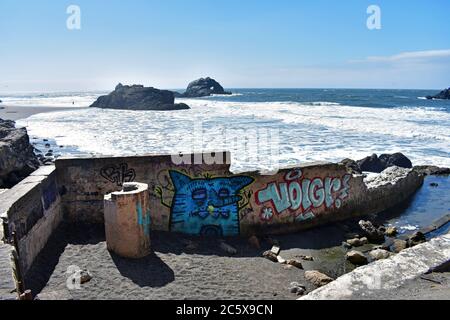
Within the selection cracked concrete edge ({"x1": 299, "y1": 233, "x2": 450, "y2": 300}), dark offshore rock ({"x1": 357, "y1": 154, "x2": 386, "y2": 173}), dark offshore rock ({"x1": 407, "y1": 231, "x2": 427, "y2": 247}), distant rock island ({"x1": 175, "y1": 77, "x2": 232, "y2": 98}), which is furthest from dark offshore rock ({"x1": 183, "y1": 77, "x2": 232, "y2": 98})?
cracked concrete edge ({"x1": 299, "y1": 233, "x2": 450, "y2": 300})

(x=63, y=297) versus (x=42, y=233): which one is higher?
(x=42, y=233)

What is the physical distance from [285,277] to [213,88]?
5014 inches

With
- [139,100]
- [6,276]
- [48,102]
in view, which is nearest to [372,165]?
[6,276]

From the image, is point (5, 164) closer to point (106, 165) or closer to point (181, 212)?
point (106, 165)

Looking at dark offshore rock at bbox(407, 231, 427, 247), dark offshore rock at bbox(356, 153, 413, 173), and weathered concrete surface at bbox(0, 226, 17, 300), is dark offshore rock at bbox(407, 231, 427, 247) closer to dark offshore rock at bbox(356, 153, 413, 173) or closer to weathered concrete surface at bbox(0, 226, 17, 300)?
weathered concrete surface at bbox(0, 226, 17, 300)

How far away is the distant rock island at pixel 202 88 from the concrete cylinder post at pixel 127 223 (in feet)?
376

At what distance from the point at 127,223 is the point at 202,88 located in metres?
121

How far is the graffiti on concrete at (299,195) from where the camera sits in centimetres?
944

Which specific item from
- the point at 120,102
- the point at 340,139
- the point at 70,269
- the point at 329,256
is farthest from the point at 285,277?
the point at 120,102

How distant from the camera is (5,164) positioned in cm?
1441

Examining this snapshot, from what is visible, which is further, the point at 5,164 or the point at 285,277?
the point at 5,164

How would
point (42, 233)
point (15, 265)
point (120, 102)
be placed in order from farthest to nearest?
point (120, 102), point (42, 233), point (15, 265)

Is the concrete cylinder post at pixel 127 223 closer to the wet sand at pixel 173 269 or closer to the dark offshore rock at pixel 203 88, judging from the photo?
the wet sand at pixel 173 269

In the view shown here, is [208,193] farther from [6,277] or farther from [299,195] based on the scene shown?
[6,277]
